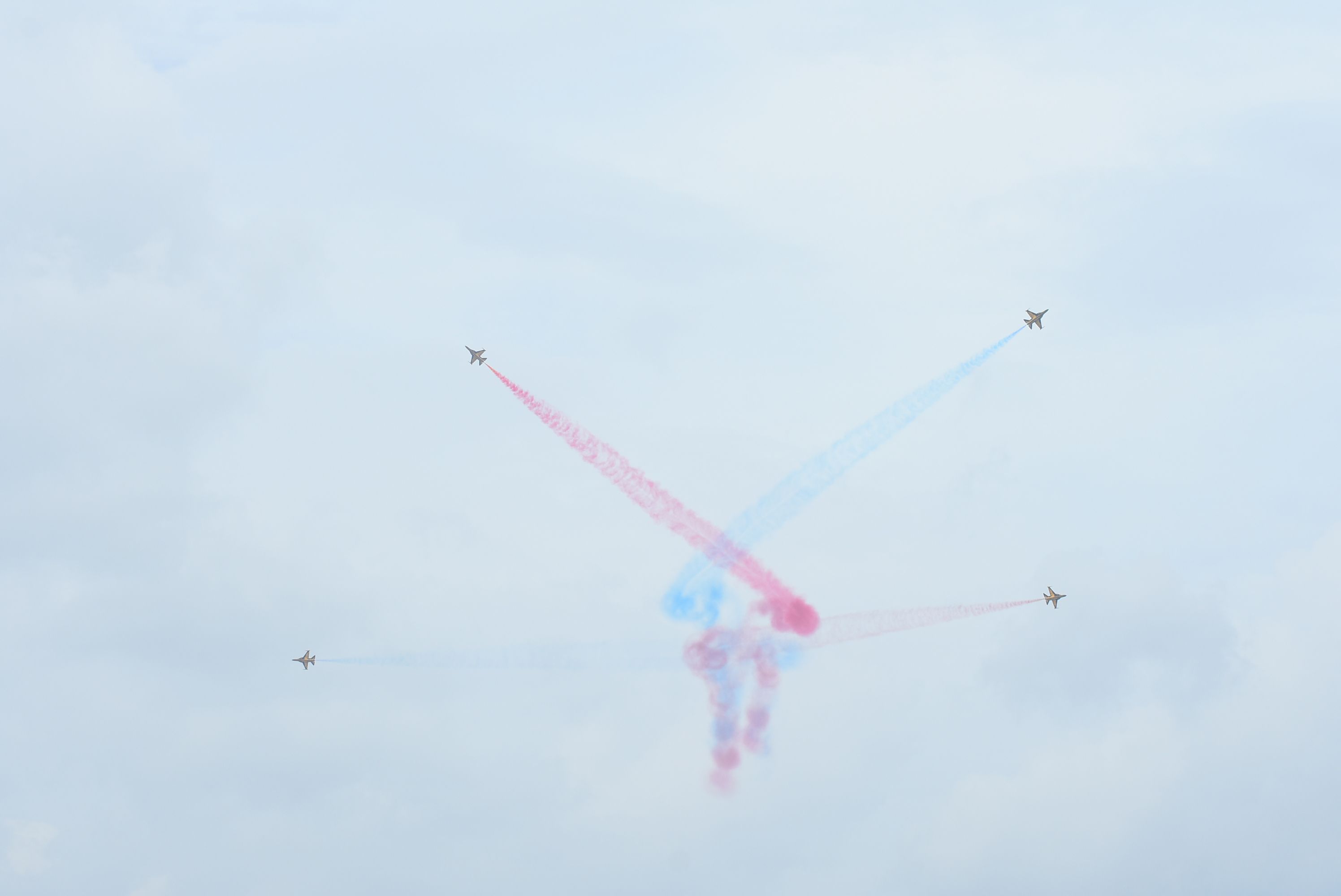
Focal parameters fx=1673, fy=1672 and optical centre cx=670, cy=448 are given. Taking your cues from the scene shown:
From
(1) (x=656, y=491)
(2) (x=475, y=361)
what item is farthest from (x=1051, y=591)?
(2) (x=475, y=361)

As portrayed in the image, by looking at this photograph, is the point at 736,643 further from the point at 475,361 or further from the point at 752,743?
the point at 475,361

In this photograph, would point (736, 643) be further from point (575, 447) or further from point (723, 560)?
point (575, 447)

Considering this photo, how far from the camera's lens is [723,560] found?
561ft

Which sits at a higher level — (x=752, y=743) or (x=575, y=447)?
(x=575, y=447)

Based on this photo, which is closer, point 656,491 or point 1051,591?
point 656,491

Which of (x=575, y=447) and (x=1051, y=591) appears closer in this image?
(x=575, y=447)

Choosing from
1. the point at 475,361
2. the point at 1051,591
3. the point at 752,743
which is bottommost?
the point at 752,743

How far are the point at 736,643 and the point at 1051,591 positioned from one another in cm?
3660

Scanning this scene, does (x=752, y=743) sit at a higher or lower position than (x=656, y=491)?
lower

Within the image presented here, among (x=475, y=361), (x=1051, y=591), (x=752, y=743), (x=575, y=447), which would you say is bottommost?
(x=752, y=743)

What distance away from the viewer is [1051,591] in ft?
613

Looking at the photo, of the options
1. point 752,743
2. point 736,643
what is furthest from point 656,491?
point 752,743

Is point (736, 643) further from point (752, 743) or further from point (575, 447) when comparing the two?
point (575, 447)

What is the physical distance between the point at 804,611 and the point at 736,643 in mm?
8449
